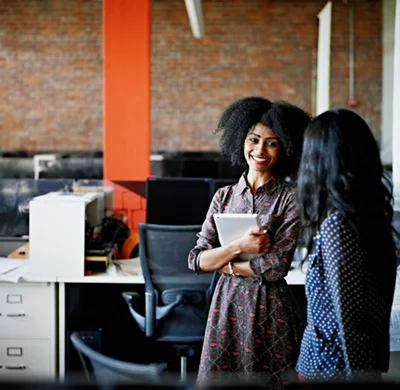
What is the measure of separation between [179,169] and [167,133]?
320cm

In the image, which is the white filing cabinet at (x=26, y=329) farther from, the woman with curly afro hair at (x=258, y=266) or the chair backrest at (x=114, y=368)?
the chair backrest at (x=114, y=368)

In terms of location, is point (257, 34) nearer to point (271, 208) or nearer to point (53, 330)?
point (53, 330)

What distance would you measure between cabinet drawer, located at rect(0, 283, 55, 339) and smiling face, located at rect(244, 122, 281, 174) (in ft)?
5.31

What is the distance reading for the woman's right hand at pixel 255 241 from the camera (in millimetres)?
2230

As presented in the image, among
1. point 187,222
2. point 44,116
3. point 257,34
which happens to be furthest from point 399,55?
point 44,116

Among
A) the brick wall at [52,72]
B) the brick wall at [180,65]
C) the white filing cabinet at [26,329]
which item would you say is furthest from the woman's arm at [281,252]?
the brick wall at [52,72]

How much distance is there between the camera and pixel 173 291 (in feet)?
10.7

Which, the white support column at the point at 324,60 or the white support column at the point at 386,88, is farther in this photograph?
the white support column at the point at 386,88

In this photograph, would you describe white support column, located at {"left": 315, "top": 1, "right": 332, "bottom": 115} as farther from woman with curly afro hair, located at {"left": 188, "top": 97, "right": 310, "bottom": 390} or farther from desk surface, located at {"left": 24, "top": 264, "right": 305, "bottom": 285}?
woman with curly afro hair, located at {"left": 188, "top": 97, "right": 310, "bottom": 390}

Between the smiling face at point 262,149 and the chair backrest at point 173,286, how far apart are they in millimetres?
906

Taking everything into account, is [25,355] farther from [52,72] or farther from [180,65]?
[52,72]

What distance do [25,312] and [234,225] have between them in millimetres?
1698

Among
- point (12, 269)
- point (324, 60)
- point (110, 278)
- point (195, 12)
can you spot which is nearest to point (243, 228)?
point (110, 278)

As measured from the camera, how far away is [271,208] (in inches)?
92.1
